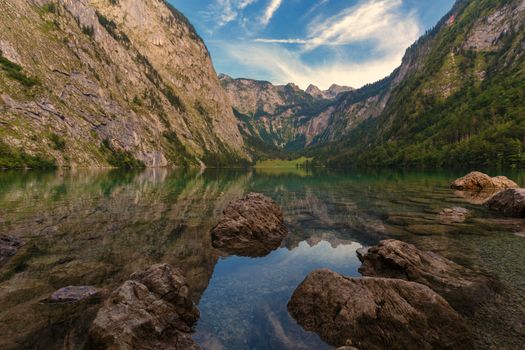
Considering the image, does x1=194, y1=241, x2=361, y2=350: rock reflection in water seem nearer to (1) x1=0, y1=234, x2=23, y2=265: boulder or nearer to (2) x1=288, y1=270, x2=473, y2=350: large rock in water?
(2) x1=288, y1=270, x2=473, y2=350: large rock in water

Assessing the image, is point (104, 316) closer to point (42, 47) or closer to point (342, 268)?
point (342, 268)

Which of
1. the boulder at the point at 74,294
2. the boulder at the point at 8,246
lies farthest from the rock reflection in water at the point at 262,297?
the boulder at the point at 8,246

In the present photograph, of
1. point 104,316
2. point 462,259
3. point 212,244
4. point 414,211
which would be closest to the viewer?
point 104,316

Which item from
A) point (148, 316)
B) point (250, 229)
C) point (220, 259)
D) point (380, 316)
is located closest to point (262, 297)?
point (380, 316)

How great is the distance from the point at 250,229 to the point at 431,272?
16.6 metres

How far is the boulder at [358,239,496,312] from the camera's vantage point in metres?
14.8

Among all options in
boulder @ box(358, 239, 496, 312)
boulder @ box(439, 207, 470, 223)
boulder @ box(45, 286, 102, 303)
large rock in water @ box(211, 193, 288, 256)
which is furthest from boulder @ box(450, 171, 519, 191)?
boulder @ box(45, 286, 102, 303)

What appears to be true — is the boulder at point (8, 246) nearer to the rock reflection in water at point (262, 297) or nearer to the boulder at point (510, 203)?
the rock reflection in water at point (262, 297)

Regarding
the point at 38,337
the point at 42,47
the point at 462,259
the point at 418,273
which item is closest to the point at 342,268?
the point at 418,273

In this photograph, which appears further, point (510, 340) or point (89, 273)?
point (89, 273)

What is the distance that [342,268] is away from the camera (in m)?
20.8

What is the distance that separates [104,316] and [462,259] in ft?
70.4

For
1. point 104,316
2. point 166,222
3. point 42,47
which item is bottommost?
point 166,222

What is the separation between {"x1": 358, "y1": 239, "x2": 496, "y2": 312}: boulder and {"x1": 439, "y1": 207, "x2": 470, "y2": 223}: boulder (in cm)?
1735
